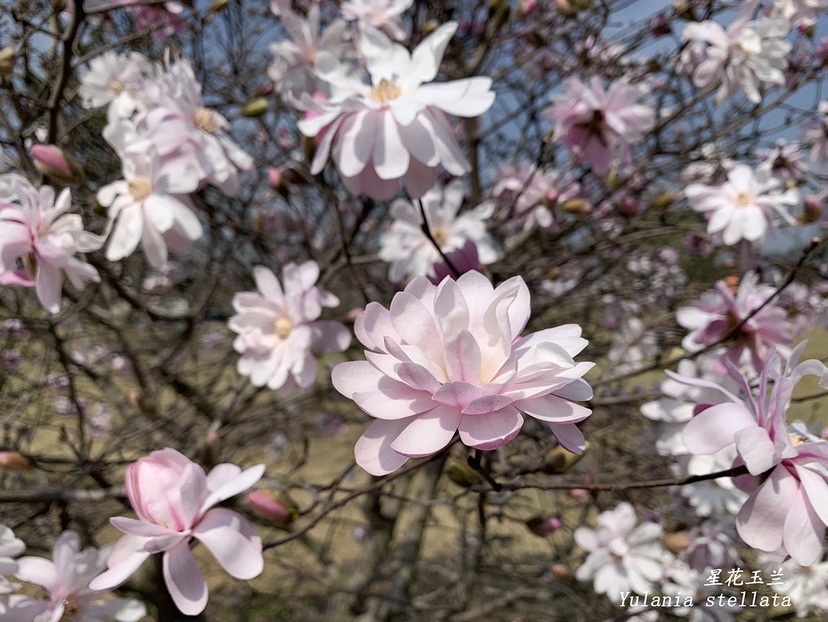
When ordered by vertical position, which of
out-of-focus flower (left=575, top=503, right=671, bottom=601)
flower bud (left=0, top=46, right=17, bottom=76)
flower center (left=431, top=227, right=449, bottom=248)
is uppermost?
flower bud (left=0, top=46, right=17, bottom=76)

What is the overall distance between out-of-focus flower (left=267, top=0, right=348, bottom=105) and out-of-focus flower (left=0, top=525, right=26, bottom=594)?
983 millimetres

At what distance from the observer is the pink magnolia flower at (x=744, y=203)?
1252 mm

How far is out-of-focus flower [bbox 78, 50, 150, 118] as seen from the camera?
118 centimetres

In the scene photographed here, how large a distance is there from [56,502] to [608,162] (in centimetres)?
125

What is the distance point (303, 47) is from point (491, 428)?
112 centimetres

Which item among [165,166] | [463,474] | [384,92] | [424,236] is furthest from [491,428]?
[424,236]

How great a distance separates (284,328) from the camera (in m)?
1.07

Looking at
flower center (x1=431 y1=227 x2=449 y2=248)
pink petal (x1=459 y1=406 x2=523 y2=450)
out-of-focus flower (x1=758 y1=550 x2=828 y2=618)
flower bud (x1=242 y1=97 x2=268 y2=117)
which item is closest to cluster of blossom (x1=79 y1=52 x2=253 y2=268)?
flower bud (x1=242 y1=97 x2=268 y2=117)

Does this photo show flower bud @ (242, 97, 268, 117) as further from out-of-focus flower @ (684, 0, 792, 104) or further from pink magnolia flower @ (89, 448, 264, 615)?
out-of-focus flower @ (684, 0, 792, 104)

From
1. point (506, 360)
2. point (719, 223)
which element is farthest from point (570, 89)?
point (506, 360)

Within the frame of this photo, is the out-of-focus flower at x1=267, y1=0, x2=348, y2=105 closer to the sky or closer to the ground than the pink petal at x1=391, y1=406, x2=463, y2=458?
closer to the sky

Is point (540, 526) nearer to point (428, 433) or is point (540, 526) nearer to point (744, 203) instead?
point (428, 433)

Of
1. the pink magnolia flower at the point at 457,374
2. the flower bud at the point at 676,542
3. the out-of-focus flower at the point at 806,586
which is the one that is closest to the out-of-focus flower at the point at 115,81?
the pink magnolia flower at the point at 457,374

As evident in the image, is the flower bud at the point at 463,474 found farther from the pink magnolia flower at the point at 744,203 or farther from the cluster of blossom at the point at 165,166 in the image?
the pink magnolia flower at the point at 744,203
